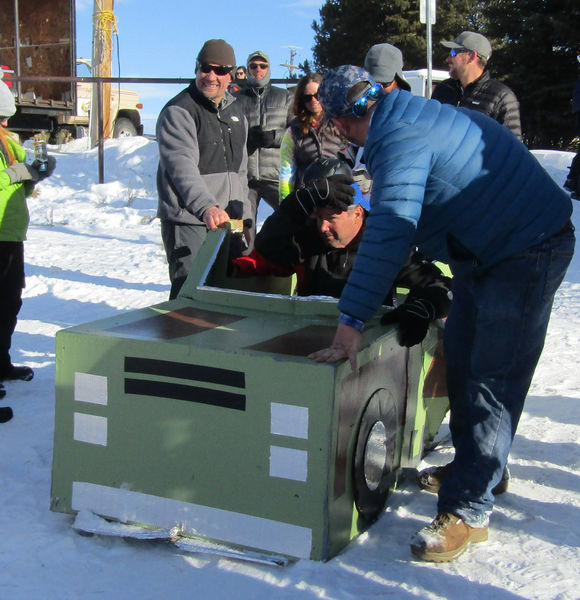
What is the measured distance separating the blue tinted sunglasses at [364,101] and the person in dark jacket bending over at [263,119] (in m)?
2.70

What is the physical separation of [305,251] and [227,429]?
1.08 m

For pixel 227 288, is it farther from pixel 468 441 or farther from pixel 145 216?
pixel 145 216

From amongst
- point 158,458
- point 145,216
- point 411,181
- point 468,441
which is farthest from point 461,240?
point 145,216

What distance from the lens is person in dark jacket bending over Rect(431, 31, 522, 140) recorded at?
4.02 m

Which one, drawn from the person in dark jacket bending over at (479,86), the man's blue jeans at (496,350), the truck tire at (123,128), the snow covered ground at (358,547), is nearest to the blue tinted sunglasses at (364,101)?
the man's blue jeans at (496,350)

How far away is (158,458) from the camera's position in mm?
2328

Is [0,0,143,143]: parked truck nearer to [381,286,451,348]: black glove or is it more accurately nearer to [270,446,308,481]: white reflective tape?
[381,286,451,348]: black glove

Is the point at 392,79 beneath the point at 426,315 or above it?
above

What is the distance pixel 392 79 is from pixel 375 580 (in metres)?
2.66

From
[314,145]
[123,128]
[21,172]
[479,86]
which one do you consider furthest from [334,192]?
[123,128]

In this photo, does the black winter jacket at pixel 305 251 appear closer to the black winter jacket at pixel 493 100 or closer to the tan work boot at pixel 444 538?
the tan work boot at pixel 444 538

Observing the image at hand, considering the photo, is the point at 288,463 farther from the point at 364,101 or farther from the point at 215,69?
the point at 215,69

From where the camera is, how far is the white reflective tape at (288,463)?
2162 mm

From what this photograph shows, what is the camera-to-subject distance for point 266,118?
5.00 meters
